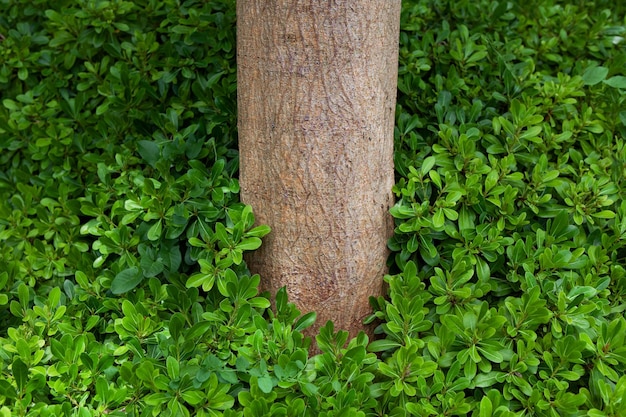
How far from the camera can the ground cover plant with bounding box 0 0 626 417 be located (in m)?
2.20

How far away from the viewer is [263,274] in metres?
2.55

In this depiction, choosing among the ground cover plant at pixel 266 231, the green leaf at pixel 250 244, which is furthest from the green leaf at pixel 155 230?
the green leaf at pixel 250 244

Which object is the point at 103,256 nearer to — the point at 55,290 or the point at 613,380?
the point at 55,290

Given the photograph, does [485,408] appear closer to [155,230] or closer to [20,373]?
[155,230]

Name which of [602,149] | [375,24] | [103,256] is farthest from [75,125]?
[602,149]

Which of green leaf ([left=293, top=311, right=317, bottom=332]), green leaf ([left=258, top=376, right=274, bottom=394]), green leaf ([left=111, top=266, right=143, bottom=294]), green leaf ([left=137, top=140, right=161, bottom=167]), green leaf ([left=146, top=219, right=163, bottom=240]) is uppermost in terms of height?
green leaf ([left=137, top=140, right=161, bottom=167])

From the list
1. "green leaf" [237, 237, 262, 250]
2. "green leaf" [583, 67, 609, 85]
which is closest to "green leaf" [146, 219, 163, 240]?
"green leaf" [237, 237, 262, 250]

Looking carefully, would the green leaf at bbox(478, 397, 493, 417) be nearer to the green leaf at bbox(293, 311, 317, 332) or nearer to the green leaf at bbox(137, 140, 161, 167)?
the green leaf at bbox(293, 311, 317, 332)

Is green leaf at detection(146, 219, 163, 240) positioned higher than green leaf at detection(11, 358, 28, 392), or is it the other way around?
green leaf at detection(146, 219, 163, 240)

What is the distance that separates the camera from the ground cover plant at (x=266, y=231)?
7.20 feet

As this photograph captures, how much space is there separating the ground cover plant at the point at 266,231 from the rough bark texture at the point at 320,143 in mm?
107

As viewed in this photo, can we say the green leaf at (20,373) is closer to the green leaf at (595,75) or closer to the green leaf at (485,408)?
the green leaf at (485,408)

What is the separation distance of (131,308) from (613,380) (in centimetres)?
169

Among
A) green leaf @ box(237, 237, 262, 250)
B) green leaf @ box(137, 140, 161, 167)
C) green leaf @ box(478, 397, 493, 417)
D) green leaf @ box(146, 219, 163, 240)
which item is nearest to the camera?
green leaf @ box(478, 397, 493, 417)
